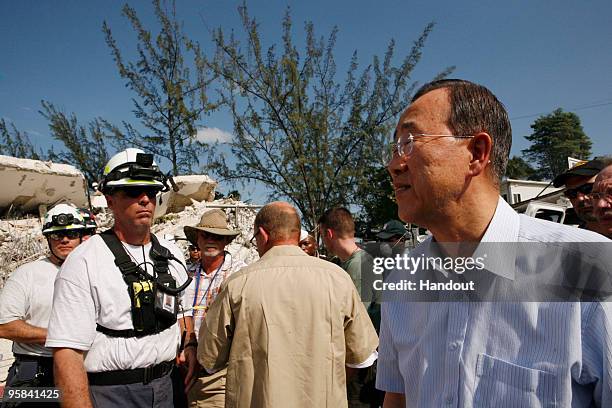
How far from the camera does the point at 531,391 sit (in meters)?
1.12

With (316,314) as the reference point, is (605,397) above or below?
above

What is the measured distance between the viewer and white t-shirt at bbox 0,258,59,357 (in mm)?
3338

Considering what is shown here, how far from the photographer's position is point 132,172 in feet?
8.60

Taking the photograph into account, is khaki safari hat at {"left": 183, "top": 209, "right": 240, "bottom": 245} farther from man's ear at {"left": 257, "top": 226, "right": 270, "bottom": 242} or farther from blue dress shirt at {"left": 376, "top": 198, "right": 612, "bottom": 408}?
blue dress shirt at {"left": 376, "top": 198, "right": 612, "bottom": 408}

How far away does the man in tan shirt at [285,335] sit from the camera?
8.35 feet

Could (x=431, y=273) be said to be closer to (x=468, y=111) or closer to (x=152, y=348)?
(x=468, y=111)

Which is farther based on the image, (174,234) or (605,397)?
(174,234)

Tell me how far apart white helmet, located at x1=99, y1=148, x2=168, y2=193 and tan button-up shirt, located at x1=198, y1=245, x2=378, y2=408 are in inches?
33.7

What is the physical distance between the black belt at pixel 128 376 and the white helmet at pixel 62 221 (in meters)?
1.92

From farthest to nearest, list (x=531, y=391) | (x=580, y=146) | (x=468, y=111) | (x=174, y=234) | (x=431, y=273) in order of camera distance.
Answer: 1. (x=580, y=146)
2. (x=174, y=234)
3. (x=431, y=273)
4. (x=468, y=111)
5. (x=531, y=391)

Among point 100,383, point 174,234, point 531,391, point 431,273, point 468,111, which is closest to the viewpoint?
point 531,391

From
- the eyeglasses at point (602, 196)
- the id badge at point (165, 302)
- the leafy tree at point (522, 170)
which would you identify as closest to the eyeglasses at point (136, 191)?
the id badge at point (165, 302)

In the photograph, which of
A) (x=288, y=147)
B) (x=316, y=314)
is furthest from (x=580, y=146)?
(x=316, y=314)

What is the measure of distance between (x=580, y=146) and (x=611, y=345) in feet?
178
